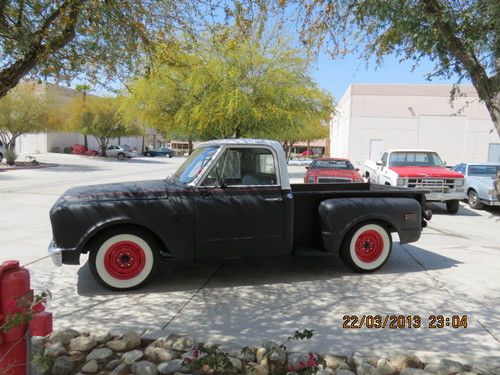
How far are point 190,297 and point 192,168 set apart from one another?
1.68m

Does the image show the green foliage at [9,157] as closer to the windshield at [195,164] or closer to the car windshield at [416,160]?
the car windshield at [416,160]

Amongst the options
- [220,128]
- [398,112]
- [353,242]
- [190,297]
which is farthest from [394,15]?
[398,112]

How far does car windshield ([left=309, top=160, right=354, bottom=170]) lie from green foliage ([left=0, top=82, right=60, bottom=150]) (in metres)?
21.5

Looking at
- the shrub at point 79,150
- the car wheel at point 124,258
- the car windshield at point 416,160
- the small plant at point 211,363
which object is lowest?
the small plant at point 211,363

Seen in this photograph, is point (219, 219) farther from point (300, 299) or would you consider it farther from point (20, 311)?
point (20, 311)

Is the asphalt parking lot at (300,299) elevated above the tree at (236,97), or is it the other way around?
the tree at (236,97)

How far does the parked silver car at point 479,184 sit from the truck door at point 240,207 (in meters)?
9.43

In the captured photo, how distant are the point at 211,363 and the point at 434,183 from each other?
1129 centimetres

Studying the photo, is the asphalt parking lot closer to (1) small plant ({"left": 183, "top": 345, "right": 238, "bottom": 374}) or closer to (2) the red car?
(1) small plant ({"left": 183, "top": 345, "right": 238, "bottom": 374})

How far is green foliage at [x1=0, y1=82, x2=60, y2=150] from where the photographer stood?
3076 cm

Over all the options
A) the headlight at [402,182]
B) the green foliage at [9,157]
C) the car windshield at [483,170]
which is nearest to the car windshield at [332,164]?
the headlight at [402,182]

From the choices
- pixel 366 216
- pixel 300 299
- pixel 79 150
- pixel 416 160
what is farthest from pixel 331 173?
pixel 79 150

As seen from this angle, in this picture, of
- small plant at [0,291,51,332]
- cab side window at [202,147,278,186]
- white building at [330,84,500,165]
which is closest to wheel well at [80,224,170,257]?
cab side window at [202,147,278,186]

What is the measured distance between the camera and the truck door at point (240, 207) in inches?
229
